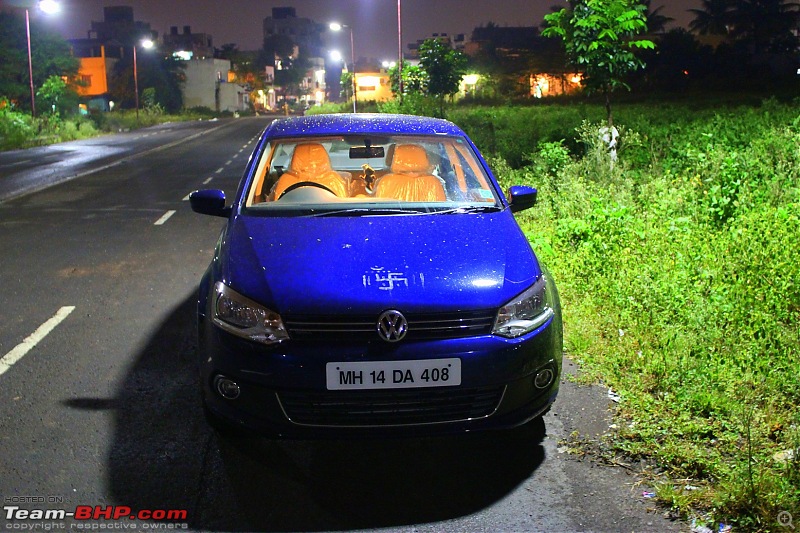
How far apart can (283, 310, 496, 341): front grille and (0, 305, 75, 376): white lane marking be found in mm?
2911

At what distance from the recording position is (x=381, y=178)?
6008 millimetres

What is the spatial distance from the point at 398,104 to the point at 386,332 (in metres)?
46.3

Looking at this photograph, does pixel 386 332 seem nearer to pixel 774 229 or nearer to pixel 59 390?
pixel 59 390

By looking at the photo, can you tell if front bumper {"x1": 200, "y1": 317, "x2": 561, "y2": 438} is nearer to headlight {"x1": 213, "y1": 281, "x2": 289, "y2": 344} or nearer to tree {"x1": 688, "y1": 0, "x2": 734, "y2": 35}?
headlight {"x1": 213, "y1": 281, "x2": 289, "y2": 344}

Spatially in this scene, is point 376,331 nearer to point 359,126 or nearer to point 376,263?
point 376,263

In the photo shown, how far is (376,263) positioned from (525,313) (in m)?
0.73

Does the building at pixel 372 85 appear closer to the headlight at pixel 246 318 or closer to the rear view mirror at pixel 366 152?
the rear view mirror at pixel 366 152

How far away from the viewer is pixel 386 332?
3.97m

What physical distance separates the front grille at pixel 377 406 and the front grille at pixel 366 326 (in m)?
0.24

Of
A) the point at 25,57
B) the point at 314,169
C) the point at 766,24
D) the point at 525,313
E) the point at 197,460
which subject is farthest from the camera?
the point at 766,24

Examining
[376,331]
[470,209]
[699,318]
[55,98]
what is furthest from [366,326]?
[55,98]

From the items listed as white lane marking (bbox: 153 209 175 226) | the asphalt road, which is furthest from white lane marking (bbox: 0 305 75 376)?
white lane marking (bbox: 153 209 175 226)

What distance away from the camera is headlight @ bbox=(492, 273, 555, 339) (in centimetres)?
412

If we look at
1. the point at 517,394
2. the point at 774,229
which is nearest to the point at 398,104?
the point at 774,229
